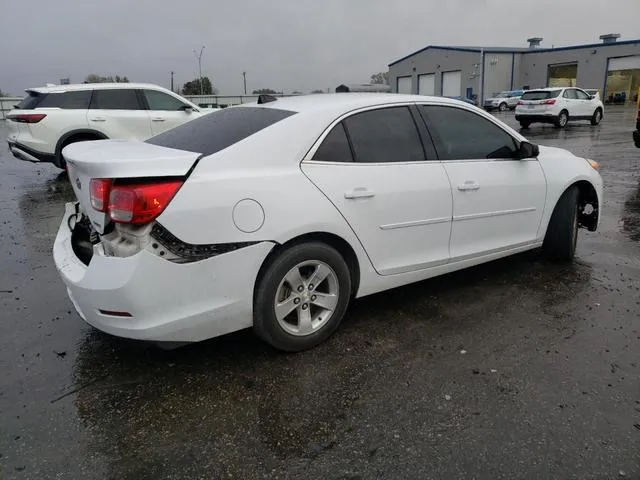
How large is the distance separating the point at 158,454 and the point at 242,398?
547mm

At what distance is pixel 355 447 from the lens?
241 centimetres

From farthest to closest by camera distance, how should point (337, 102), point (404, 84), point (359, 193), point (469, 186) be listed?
point (404, 84), point (469, 186), point (337, 102), point (359, 193)

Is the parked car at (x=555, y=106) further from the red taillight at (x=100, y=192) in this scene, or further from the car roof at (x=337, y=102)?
the red taillight at (x=100, y=192)

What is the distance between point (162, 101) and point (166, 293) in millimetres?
8861

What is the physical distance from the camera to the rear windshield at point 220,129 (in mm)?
3170

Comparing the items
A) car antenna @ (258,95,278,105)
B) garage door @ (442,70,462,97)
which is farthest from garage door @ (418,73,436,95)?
car antenna @ (258,95,278,105)

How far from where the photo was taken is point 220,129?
3.44 metres

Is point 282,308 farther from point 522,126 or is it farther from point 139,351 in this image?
point 522,126

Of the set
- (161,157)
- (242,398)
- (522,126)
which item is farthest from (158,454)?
(522,126)

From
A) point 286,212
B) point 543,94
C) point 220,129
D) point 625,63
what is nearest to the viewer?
point 286,212

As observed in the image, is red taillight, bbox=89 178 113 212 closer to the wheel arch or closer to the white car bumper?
the white car bumper

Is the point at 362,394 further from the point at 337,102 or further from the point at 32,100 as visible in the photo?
the point at 32,100

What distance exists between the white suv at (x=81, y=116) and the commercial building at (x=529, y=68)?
171ft

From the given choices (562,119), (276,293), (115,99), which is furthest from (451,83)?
(276,293)
